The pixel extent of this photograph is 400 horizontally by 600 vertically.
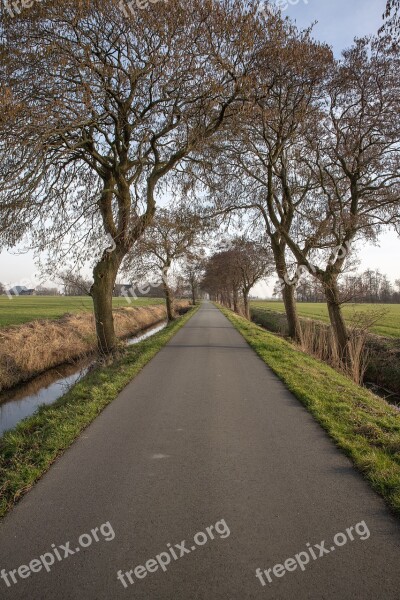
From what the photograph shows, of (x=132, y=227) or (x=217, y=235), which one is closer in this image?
(x=132, y=227)

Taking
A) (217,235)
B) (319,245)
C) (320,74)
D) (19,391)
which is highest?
(320,74)

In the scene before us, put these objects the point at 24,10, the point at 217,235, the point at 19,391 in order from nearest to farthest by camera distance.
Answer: the point at 24,10 < the point at 19,391 < the point at 217,235

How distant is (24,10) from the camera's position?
721cm

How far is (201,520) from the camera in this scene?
3.09m

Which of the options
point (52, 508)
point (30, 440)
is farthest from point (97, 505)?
point (30, 440)

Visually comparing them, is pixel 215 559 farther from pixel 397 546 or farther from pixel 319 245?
pixel 319 245

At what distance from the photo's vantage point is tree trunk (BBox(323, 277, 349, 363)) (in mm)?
13463

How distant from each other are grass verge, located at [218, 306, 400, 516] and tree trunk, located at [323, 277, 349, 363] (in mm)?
4859

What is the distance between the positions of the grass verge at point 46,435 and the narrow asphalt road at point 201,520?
0.59 feet

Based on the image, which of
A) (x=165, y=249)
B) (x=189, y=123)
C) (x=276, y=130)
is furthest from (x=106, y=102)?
(x=165, y=249)

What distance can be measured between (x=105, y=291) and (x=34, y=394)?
3.84 metres

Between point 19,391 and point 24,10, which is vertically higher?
point 24,10

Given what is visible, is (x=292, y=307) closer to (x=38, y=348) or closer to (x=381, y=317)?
(x=381, y=317)

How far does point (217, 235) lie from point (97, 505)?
15.6 metres
